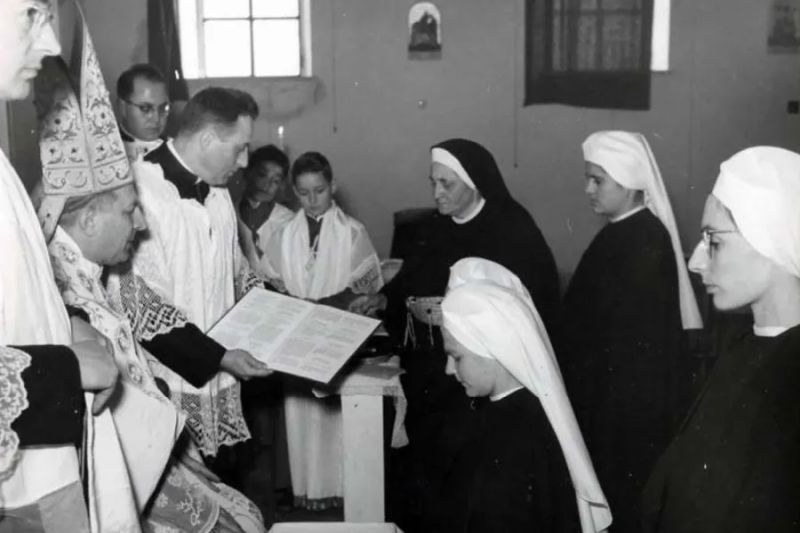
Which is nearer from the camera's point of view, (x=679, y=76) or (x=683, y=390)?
(x=683, y=390)

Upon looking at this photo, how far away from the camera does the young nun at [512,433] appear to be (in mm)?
2445

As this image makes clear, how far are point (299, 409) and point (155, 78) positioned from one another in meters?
1.74

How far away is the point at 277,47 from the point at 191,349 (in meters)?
3.28

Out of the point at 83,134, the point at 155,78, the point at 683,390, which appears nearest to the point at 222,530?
the point at 83,134

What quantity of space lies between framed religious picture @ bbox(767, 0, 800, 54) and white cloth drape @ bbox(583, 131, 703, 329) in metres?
2.81

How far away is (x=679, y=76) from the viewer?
268 inches

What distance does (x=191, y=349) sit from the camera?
3252 mm

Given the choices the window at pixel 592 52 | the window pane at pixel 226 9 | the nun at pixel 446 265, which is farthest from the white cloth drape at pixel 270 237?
the window at pixel 592 52

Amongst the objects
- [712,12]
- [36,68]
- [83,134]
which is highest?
[712,12]

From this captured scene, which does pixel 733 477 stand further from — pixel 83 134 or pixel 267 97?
pixel 267 97

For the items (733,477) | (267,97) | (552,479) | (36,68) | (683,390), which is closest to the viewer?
(36,68)

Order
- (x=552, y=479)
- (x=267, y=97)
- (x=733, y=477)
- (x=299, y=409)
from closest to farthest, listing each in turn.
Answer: (x=733, y=477)
(x=552, y=479)
(x=299, y=409)
(x=267, y=97)

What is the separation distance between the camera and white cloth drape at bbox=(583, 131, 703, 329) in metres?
3.96

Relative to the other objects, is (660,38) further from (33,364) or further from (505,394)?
(33,364)
